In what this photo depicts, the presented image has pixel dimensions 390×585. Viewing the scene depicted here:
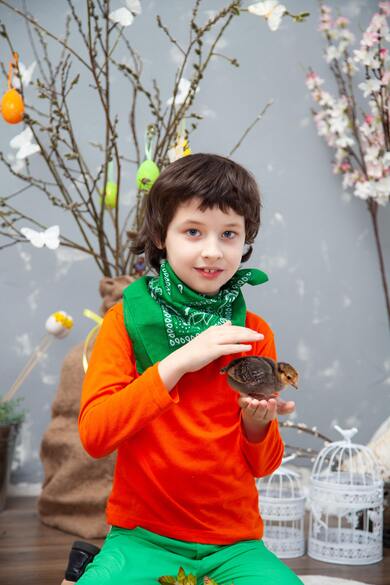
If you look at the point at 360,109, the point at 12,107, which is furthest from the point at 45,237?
the point at 360,109

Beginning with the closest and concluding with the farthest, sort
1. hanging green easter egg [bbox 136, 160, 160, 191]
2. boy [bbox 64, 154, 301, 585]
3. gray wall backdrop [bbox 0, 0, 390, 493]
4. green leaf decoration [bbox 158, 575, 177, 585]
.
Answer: green leaf decoration [bbox 158, 575, 177, 585], boy [bbox 64, 154, 301, 585], hanging green easter egg [bbox 136, 160, 160, 191], gray wall backdrop [bbox 0, 0, 390, 493]

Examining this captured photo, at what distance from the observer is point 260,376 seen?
1225 mm

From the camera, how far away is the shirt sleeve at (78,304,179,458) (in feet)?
4.22

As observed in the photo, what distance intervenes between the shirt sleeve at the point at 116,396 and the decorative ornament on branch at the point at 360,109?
1.79m

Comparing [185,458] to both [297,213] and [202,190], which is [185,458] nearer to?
[202,190]

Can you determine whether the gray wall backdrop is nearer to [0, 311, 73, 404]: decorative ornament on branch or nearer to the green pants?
[0, 311, 73, 404]: decorative ornament on branch

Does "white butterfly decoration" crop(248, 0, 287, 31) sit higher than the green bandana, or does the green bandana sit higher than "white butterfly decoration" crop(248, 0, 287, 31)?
"white butterfly decoration" crop(248, 0, 287, 31)

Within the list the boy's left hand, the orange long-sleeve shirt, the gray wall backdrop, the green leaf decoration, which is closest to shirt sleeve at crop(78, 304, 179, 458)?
the orange long-sleeve shirt

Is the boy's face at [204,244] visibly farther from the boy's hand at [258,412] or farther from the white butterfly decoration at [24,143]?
the white butterfly decoration at [24,143]

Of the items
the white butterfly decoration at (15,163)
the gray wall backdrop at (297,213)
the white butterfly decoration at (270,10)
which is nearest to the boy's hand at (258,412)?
the white butterfly decoration at (270,10)

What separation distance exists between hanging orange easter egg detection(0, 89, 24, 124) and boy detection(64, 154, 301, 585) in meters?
1.27

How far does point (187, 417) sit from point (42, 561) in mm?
1006

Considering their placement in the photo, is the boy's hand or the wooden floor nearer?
the boy's hand

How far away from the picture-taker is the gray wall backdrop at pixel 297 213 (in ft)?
10.1
